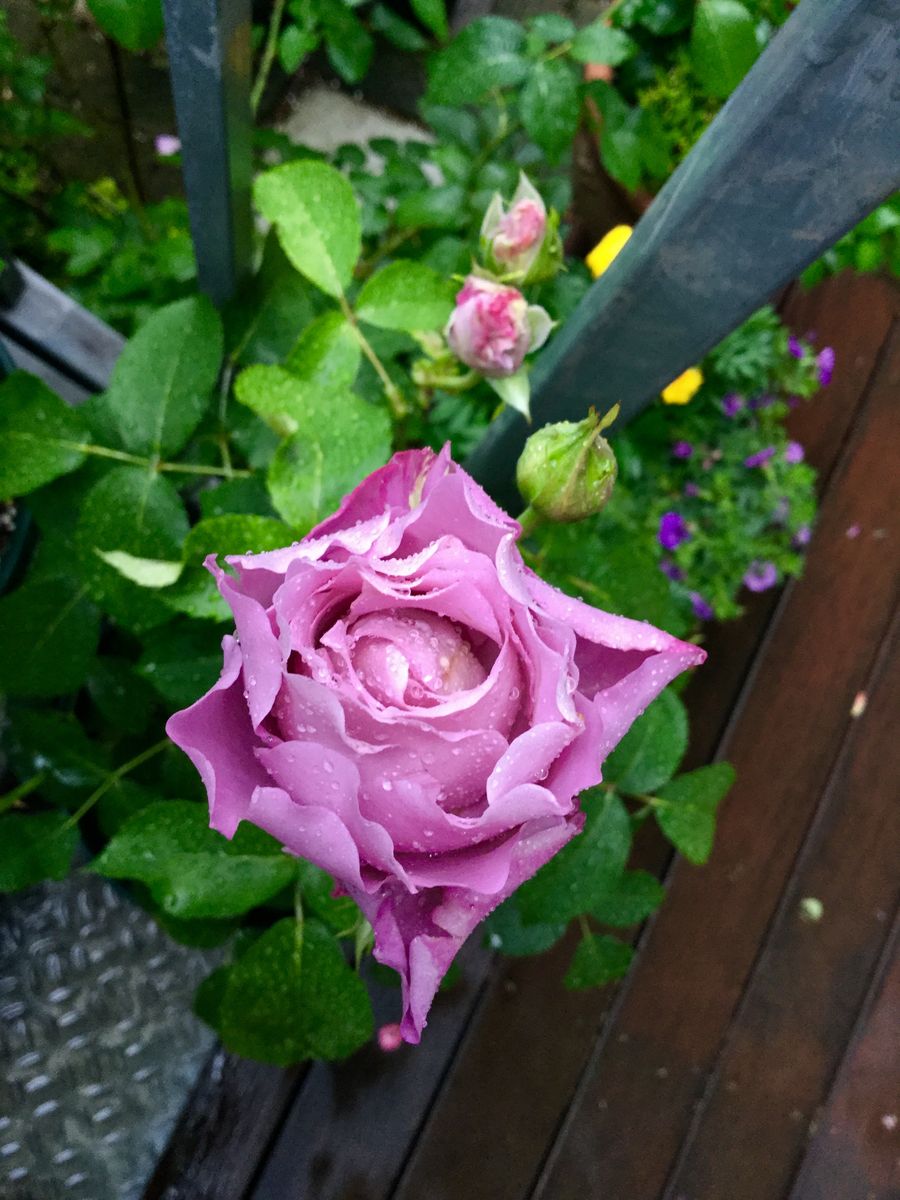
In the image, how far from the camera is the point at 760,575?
1014 mm

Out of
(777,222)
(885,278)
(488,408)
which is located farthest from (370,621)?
(885,278)

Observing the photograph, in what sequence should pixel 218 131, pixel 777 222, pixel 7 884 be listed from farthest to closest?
pixel 7 884 → pixel 218 131 → pixel 777 222

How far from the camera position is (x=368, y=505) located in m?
0.32

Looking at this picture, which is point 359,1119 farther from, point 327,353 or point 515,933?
point 327,353

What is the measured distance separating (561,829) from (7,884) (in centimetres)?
40

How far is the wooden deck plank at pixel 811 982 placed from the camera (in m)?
0.97

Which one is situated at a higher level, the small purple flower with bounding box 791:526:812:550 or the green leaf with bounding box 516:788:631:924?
the green leaf with bounding box 516:788:631:924

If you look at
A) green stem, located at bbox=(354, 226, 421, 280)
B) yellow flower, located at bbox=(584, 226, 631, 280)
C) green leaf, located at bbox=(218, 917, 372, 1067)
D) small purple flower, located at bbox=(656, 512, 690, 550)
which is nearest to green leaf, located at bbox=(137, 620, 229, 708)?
green leaf, located at bbox=(218, 917, 372, 1067)

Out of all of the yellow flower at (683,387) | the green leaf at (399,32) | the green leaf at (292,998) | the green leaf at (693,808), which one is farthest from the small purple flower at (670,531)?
the green leaf at (292,998)

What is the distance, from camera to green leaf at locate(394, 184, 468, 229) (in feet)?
2.12

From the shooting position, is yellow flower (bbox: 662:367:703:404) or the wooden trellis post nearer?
the wooden trellis post

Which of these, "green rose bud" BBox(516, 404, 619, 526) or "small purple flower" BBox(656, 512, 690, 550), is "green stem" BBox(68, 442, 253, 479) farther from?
"small purple flower" BBox(656, 512, 690, 550)

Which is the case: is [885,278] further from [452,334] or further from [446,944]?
[446,944]

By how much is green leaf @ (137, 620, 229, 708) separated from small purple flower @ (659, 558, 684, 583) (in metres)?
0.61
